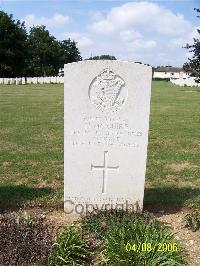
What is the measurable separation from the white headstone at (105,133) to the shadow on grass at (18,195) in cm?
95

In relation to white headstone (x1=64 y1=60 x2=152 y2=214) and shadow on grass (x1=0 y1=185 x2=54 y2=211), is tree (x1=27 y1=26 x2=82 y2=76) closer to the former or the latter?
shadow on grass (x1=0 y1=185 x2=54 y2=211)

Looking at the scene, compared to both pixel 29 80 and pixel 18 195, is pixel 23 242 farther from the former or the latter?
pixel 29 80

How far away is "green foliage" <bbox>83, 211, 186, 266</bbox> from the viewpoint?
161 inches

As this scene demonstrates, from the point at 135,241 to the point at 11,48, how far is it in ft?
233

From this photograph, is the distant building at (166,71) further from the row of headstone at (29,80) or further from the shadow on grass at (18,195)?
the shadow on grass at (18,195)

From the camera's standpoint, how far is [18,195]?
21.0ft

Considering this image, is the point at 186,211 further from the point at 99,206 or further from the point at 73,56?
the point at 73,56

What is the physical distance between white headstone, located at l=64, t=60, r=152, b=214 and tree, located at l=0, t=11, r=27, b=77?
2566 inches

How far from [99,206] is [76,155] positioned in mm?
759

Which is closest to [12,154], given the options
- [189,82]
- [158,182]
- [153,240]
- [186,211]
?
[158,182]

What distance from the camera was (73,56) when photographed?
313 ft

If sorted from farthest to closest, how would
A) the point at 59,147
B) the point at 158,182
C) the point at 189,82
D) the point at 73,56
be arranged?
the point at 73,56 < the point at 189,82 < the point at 59,147 < the point at 158,182

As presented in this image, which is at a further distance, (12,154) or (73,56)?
(73,56)

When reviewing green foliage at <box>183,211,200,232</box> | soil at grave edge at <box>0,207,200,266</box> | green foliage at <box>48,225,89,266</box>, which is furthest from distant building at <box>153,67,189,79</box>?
green foliage at <box>48,225,89,266</box>
